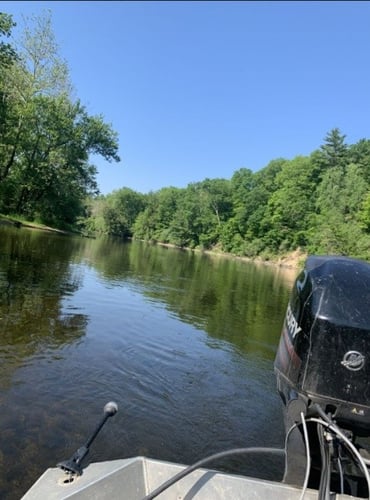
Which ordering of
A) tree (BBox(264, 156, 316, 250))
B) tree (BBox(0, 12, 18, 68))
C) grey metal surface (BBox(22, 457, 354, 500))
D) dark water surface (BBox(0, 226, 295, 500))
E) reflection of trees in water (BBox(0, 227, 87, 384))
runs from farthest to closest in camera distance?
1. tree (BBox(264, 156, 316, 250))
2. tree (BBox(0, 12, 18, 68))
3. reflection of trees in water (BBox(0, 227, 87, 384))
4. dark water surface (BBox(0, 226, 295, 500))
5. grey metal surface (BBox(22, 457, 354, 500))

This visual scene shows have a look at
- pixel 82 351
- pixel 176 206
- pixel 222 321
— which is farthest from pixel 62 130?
pixel 176 206

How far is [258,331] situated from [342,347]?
6908 mm

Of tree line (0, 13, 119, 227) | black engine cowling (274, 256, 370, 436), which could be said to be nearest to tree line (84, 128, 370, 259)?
tree line (0, 13, 119, 227)

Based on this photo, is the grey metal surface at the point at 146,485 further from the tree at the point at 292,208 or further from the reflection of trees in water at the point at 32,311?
the tree at the point at 292,208

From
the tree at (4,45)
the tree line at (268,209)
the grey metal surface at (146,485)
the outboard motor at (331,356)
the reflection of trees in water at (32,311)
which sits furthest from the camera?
the tree line at (268,209)

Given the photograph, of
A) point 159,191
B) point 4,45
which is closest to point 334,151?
point 159,191

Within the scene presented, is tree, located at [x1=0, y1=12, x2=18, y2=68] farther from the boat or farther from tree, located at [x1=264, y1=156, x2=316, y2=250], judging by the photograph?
tree, located at [x1=264, y1=156, x2=316, y2=250]

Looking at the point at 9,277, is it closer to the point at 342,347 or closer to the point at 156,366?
the point at 156,366

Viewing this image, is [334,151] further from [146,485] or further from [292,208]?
[146,485]

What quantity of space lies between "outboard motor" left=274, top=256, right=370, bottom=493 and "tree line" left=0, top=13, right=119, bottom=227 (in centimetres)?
2701

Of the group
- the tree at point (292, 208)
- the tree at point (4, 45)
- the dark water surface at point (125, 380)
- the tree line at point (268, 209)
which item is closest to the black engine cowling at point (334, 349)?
the dark water surface at point (125, 380)

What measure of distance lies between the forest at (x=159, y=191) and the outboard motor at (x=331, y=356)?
20.0m

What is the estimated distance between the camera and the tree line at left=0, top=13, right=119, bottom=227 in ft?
94.4

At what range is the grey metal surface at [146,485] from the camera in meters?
1.80
